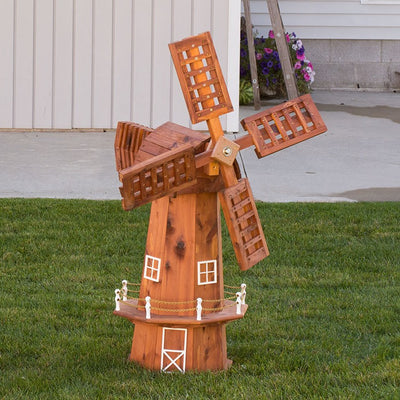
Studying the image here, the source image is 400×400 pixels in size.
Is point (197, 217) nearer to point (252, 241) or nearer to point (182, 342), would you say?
point (252, 241)

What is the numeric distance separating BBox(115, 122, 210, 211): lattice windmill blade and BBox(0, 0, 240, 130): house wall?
660 centimetres

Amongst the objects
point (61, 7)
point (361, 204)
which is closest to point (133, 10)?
point (61, 7)

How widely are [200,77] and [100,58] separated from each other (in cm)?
705

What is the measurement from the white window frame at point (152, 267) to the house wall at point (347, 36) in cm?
1035

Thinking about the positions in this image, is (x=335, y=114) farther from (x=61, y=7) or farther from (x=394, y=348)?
(x=394, y=348)

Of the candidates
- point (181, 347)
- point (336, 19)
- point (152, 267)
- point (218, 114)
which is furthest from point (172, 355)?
point (336, 19)

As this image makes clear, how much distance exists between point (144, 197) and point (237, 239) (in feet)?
1.66

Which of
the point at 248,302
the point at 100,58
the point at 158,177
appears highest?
the point at 158,177

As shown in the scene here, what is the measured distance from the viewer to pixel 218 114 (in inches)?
166

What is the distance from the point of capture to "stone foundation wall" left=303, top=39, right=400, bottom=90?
14.8 meters

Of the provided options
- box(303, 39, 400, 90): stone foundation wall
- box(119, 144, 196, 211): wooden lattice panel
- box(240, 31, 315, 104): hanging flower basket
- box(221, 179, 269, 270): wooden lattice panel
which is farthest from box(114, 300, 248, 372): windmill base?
box(303, 39, 400, 90): stone foundation wall

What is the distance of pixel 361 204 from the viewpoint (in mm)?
7938

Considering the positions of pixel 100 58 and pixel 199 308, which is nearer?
pixel 199 308

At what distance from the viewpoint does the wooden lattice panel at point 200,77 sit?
412cm
